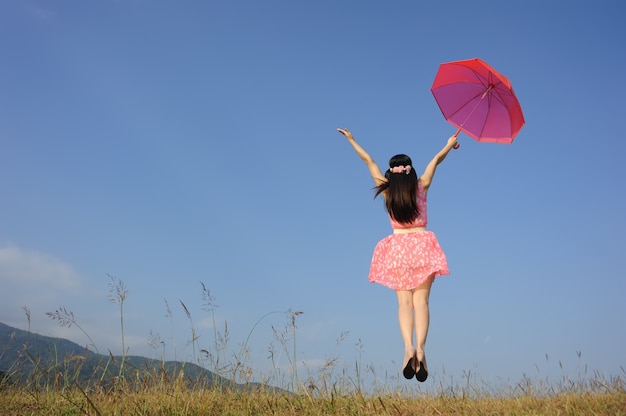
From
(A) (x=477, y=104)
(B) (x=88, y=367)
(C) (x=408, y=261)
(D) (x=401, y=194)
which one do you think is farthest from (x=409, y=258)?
(B) (x=88, y=367)

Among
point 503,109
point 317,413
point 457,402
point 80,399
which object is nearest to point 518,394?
point 457,402

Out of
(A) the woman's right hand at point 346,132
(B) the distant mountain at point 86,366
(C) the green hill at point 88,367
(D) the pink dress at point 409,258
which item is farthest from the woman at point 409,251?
(C) the green hill at point 88,367

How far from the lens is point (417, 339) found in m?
7.43

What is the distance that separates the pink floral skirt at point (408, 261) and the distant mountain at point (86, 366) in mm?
2360

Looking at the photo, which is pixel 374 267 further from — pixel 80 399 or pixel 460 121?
pixel 80 399

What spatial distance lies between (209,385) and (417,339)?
275cm

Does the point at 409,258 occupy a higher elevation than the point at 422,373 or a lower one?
higher

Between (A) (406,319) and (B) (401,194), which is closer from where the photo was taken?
(A) (406,319)

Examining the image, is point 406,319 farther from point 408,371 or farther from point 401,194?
point 401,194

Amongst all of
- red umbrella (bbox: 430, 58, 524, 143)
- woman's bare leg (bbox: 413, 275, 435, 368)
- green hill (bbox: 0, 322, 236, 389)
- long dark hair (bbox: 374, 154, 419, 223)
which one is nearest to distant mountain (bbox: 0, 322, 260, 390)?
green hill (bbox: 0, 322, 236, 389)

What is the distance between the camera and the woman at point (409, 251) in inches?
296

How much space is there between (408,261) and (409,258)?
0.04 m

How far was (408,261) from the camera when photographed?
7.70 metres

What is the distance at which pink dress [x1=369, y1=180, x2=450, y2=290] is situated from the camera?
25.0 feet
